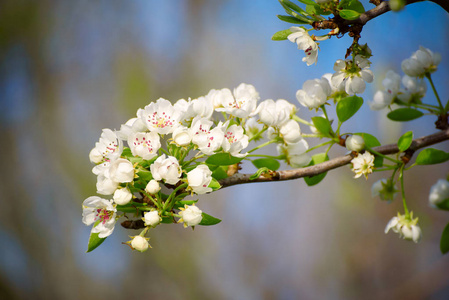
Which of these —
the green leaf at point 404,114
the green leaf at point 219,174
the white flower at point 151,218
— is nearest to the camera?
the white flower at point 151,218

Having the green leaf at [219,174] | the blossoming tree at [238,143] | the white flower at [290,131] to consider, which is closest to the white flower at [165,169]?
the blossoming tree at [238,143]

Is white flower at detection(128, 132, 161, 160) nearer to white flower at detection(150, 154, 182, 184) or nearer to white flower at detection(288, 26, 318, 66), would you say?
white flower at detection(150, 154, 182, 184)

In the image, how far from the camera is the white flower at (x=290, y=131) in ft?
2.27

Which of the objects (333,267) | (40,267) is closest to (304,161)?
(333,267)

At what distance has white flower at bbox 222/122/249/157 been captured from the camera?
616mm

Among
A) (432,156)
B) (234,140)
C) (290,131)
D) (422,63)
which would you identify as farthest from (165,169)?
(422,63)

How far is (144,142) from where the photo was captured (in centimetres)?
59

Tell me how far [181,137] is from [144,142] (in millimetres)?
53

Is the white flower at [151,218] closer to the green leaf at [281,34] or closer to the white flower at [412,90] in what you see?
the green leaf at [281,34]

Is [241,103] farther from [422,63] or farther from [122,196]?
[422,63]

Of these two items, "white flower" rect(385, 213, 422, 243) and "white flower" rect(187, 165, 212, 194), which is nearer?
"white flower" rect(187, 165, 212, 194)

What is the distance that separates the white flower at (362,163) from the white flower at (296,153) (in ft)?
0.28

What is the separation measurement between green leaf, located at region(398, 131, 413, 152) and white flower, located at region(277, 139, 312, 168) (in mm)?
155

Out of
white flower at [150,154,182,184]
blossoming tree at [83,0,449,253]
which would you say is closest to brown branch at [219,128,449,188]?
blossoming tree at [83,0,449,253]
